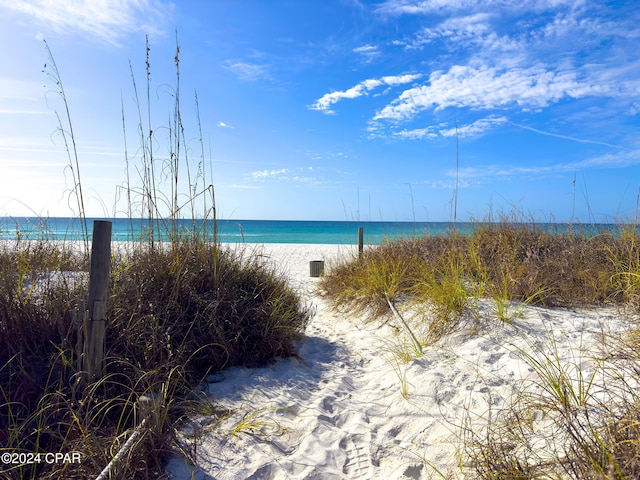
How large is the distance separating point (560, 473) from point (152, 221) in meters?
3.55

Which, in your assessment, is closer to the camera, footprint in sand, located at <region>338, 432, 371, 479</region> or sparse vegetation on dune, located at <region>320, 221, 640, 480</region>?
sparse vegetation on dune, located at <region>320, 221, 640, 480</region>

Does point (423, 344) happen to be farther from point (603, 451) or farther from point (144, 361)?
point (144, 361)

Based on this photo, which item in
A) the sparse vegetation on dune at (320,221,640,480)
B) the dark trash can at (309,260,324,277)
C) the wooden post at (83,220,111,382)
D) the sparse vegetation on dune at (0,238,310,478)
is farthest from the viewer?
the dark trash can at (309,260,324,277)

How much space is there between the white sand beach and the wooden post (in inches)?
30.0

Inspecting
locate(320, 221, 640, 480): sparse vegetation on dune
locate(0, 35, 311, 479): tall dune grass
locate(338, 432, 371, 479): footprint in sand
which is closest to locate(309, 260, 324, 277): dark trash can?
locate(320, 221, 640, 480): sparse vegetation on dune

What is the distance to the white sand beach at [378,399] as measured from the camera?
2148 mm

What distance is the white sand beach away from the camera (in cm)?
215

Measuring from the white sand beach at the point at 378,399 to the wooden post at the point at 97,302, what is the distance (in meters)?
0.76

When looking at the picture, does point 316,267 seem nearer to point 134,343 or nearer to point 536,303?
point 536,303

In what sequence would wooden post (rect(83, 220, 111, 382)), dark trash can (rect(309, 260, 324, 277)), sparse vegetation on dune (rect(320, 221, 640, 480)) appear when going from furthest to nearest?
dark trash can (rect(309, 260, 324, 277)), wooden post (rect(83, 220, 111, 382)), sparse vegetation on dune (rect(320, 221, 640, 480))

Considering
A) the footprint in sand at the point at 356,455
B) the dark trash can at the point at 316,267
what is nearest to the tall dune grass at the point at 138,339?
the footprint in sand at the point at 356,455

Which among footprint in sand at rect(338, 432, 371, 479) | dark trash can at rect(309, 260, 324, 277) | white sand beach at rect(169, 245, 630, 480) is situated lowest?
footprint in sand at rect(338, 432, 371, 479)

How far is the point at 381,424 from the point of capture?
2.59 m

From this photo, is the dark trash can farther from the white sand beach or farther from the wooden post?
the wooden post
